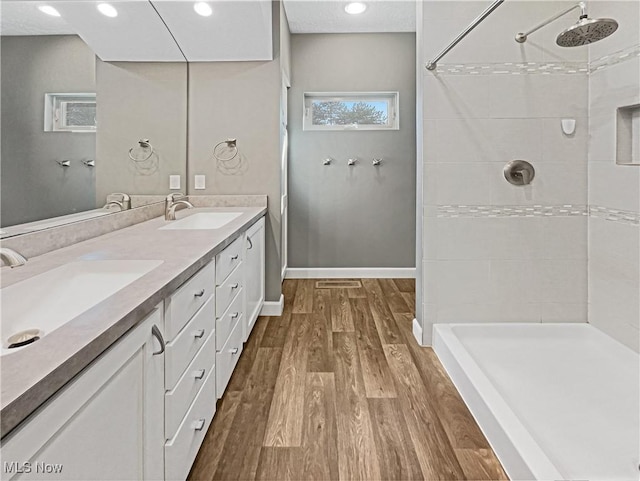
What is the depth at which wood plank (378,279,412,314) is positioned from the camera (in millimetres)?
3961

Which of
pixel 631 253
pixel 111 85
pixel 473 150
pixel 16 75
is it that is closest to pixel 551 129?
→ pixel 473 150

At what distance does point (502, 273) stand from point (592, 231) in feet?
1.91

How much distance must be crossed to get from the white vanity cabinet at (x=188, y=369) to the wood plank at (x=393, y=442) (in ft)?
2.29

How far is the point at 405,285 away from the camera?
4832 mm

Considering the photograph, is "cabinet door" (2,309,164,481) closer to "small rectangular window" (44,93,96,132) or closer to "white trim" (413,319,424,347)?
"small rectangular window" (44,93,96,132)

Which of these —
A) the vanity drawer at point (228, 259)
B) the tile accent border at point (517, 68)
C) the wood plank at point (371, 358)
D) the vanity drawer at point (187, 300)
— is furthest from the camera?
the tile accent border at point (517, 68)

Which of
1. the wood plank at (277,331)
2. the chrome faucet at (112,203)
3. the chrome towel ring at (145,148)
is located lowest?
the wood plank at (277,331)

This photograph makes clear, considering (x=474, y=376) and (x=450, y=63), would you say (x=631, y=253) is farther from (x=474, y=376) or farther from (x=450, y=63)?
(x=450, y=63)

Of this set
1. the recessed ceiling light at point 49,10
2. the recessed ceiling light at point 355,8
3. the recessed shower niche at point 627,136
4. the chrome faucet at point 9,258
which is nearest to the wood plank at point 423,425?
the chrome faucet at point 9,258

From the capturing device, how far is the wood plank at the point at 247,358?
2.49 metres

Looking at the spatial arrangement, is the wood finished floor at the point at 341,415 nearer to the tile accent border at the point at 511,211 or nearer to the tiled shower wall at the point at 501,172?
the tiled shower wall at the point at 501,172

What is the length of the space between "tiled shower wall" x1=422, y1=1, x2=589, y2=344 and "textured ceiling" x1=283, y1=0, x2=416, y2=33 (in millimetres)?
1541

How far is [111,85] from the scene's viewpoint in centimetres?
239

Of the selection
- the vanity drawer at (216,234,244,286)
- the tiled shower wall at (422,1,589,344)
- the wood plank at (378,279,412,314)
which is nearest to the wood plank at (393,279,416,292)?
the wood plank at (378,279,412,314)
